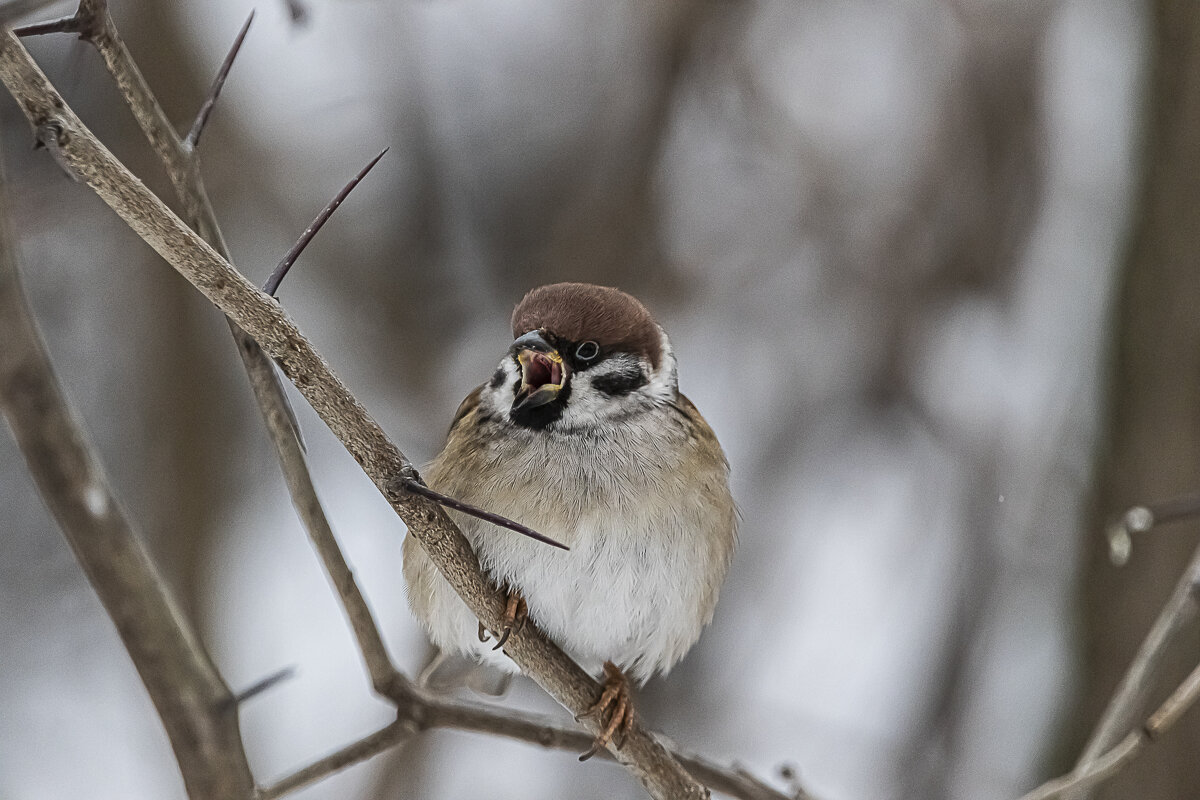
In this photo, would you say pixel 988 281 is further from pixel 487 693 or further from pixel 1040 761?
pixel 487 693

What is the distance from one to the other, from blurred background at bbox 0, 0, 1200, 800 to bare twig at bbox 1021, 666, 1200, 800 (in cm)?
201

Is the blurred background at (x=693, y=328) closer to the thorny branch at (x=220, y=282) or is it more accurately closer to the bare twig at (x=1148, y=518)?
the bare twig at (x=1148, y=518)

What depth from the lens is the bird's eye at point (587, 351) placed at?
2.43 metres

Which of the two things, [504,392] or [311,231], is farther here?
[504,392]

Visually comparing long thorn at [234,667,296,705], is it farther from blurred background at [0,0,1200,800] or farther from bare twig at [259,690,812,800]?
blurred background at [0,0,1200,800]

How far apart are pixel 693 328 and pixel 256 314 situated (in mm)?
3353

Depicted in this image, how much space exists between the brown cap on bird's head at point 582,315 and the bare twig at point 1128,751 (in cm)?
Answer: 124

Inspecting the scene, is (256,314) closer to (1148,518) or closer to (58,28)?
(58,28)

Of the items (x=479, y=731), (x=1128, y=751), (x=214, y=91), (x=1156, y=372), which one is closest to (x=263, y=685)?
(x=479, y=731)

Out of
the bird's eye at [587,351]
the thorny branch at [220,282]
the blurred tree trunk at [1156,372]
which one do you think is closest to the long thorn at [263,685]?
the thorny branch at [220,282]

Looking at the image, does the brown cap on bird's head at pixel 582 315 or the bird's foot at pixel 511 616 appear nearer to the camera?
the bird's foot at pixel 511 616

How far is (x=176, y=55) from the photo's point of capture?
4.01 meters

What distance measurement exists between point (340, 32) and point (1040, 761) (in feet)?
12.4

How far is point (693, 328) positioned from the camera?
4656 mm
